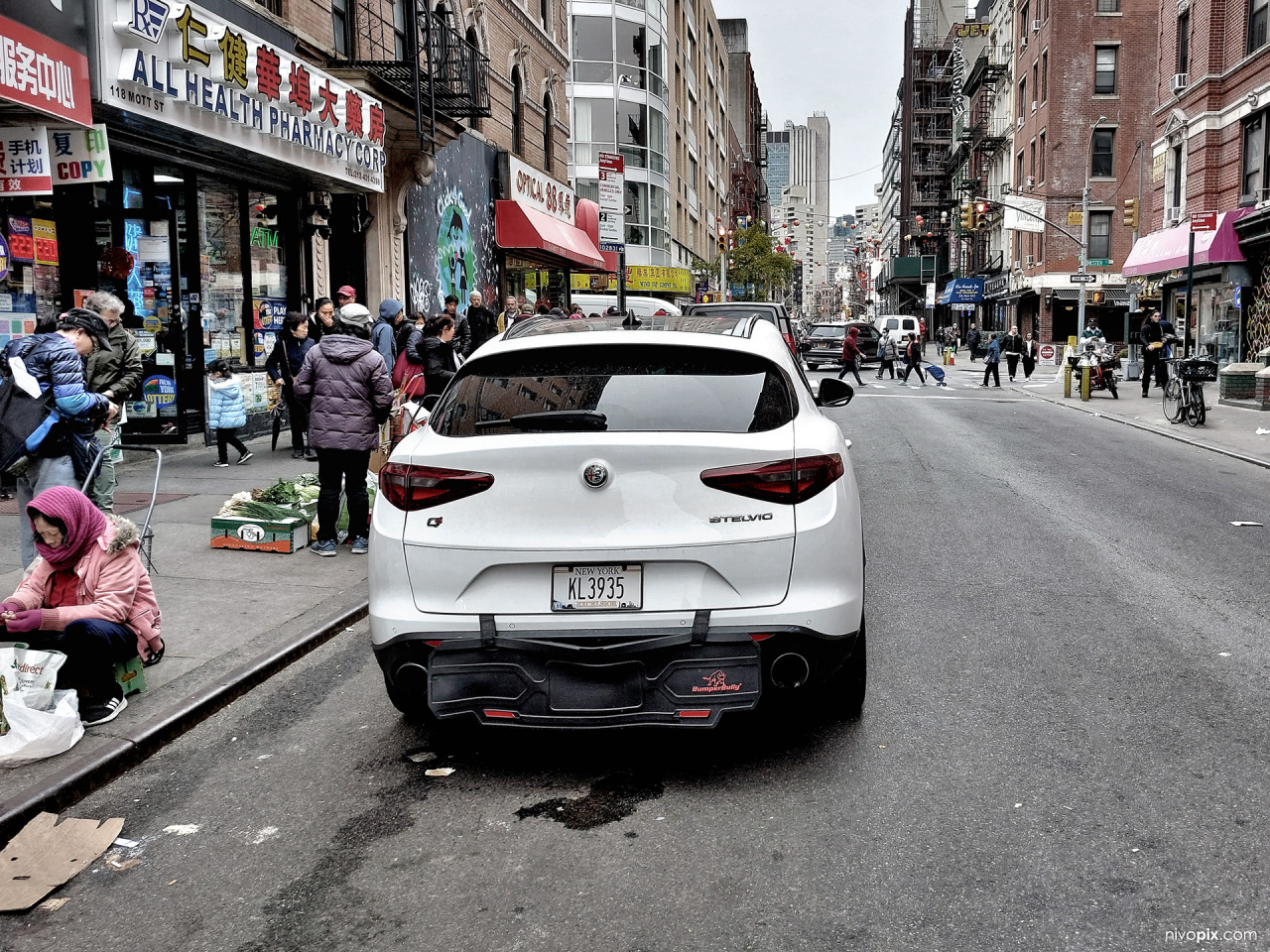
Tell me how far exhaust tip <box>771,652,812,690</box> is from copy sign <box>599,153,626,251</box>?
13.4 meters

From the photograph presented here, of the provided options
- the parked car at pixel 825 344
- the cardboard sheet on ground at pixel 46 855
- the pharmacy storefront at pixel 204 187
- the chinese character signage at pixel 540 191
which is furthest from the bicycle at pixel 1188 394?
the parked car at pixel 825 344

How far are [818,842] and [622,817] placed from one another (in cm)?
70

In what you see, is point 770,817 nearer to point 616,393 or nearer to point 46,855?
point 616,393

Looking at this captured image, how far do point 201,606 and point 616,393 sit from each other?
3763mm

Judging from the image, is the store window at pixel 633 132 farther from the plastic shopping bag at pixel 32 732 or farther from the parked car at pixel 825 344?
the plastic shopping bag at pixel 32 732

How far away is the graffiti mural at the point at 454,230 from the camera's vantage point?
20.5 m

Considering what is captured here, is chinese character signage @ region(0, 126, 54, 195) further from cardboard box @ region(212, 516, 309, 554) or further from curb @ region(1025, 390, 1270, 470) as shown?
curb @ region(1025, 390, 1270, 470)

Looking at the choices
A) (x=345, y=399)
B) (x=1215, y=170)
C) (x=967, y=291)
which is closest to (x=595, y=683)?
(x=345, y=399)

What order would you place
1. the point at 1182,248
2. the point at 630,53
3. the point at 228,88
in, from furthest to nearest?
the point at 630,53, the point at 1182,248, the point at 228,88

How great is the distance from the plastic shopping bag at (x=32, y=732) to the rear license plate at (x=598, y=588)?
2.08m

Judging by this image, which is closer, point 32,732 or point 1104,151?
point 32,732

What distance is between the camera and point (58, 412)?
6367 millimetres

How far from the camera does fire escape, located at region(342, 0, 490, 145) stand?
56.2 feet

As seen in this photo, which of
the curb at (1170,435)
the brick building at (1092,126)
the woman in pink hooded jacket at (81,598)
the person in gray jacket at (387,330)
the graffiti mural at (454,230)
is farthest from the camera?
the brick building at (1092,126)
